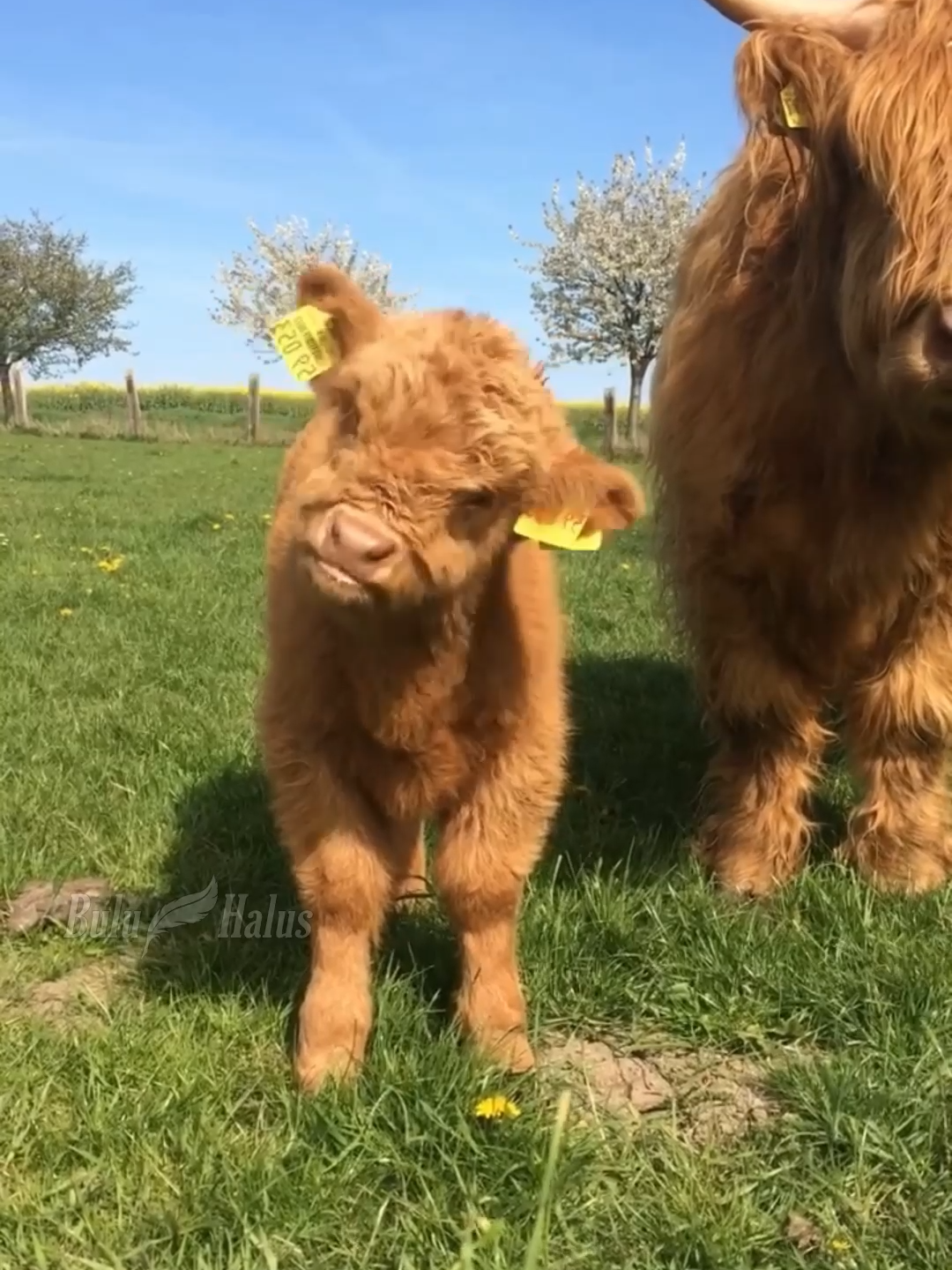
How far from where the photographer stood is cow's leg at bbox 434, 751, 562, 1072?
9.61ft

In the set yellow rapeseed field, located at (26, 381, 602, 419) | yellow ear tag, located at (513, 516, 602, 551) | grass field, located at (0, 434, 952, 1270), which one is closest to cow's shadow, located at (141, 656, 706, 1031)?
grass field, located at (0, 434, 952, 1270)

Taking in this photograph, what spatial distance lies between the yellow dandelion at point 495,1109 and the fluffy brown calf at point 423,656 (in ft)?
0.78

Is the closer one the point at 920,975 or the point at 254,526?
the point at 920,975

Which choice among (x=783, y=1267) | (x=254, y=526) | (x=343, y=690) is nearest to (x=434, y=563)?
(x=343, y=690)

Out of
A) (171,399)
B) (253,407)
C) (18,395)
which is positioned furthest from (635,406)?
(171,399)

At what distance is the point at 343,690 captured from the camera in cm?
287

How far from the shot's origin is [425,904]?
3691 millimetres

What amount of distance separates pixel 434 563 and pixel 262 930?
1567 millimetres

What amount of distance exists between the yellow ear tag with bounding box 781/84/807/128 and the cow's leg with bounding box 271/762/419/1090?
1929mm

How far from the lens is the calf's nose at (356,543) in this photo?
2.29 m

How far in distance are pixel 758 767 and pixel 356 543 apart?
2.22 m

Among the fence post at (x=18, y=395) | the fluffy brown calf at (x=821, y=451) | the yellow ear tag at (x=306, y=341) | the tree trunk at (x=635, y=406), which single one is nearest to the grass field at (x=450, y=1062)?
the fluffy brown calf at (x=821, y=451)

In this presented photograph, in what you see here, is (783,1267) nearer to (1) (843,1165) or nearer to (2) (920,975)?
(1) (843,1165)

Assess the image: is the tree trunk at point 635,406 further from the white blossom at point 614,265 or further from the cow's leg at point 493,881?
the cow's leg at point 493,881
